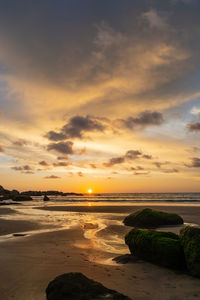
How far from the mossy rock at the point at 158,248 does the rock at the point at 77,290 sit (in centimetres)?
312

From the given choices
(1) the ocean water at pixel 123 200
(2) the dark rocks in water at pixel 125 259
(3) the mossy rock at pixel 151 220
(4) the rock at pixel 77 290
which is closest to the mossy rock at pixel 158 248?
(2) the dark rocks in water at pixel 125 259

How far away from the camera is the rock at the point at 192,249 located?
5986 mm

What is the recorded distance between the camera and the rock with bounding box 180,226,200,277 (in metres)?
5.99

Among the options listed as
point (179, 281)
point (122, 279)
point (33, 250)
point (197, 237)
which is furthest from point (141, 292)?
point (33, 250)

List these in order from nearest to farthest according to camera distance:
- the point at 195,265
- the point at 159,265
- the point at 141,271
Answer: the point at 195,265, the point at 141,271, the point at 159,265

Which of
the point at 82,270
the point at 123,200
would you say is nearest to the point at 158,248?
the point at 82,270

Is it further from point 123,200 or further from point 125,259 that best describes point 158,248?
point 123,200

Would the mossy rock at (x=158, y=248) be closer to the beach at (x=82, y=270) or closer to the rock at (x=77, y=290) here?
the beach at (x=82, y=270)

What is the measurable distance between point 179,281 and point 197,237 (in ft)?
4.06

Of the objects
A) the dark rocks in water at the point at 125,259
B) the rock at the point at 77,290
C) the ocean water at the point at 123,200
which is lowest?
the ocean water at the point at 123,200

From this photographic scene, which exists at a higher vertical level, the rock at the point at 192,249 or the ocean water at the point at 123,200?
the rock at the point at 192,249

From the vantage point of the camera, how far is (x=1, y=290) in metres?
5.05

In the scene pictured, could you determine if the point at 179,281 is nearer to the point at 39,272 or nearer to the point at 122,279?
the point at 122,279

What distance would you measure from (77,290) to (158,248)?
3.56 meters
